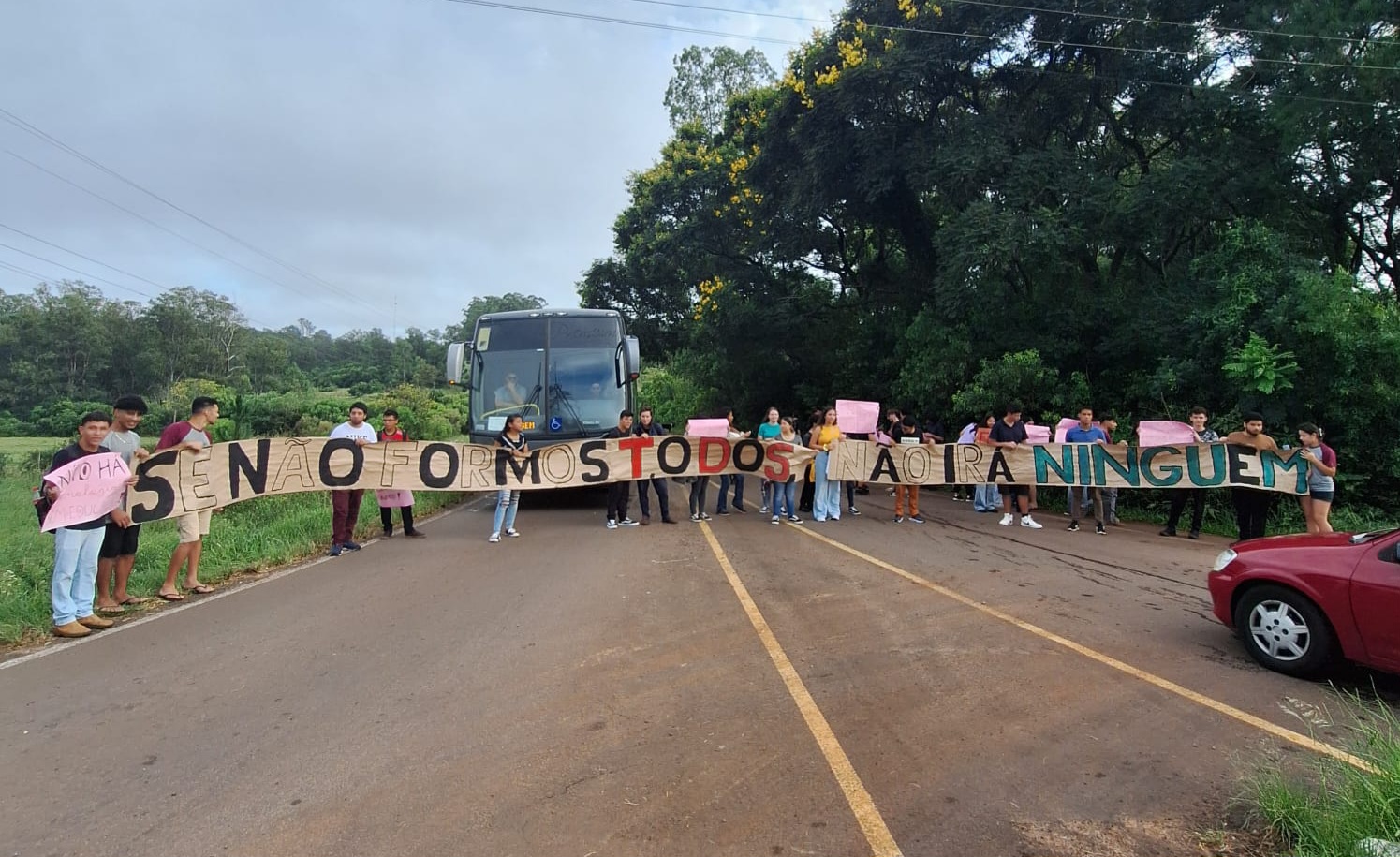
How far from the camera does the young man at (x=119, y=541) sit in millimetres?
6742

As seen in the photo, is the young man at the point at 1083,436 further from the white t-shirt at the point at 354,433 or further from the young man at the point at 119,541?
the young man at the point at 119,541

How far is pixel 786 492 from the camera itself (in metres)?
12.4

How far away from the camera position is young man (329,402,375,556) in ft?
31.5

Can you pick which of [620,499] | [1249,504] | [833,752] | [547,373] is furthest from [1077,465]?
[833,752]

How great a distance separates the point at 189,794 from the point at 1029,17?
62.4 ft

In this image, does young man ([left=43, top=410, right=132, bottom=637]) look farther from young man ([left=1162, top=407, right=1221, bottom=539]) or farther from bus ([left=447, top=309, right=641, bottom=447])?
young man ([left=1162, top=407, right=1221, bottom=539])

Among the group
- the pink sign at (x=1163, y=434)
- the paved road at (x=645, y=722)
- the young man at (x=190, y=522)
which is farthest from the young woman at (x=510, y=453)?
the pink sign at (x=1163, y=434)

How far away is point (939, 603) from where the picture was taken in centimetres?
660

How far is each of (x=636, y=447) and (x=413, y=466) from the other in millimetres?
3382

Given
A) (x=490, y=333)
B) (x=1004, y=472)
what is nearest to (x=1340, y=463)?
(x=1004, y=472)

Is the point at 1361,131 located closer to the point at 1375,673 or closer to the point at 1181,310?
the point at 1181,310

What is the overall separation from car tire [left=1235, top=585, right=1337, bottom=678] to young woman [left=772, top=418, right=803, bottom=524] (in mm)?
6987

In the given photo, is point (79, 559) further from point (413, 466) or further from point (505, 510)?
point (505, 510)

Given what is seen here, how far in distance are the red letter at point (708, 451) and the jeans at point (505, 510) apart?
3.05 m
